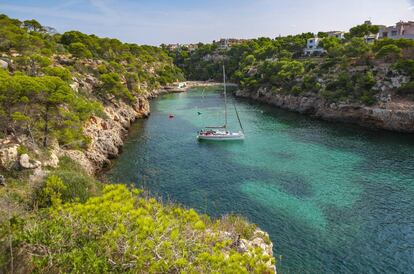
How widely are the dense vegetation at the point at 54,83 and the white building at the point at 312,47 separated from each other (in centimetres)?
5471

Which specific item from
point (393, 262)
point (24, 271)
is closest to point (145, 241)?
point (24, 271)

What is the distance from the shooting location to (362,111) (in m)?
53.1

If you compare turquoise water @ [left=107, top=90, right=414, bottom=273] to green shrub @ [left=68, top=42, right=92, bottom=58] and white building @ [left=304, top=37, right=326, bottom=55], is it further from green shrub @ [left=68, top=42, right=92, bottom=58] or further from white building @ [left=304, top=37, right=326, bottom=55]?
white building @ [left=304, top=37, right=326, bottom=55]

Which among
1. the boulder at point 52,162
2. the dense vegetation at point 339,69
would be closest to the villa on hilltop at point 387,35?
the dense vegetation at point 339,69

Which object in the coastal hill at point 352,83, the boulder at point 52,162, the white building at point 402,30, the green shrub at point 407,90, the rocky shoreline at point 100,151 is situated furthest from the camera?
the white building at point 402,30

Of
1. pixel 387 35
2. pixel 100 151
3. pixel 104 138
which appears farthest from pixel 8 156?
pixel 387 35

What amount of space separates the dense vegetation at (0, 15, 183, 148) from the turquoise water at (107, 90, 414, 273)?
23.5 feet

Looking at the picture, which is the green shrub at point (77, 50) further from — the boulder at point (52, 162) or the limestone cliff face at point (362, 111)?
the limestone cliff face at point (362, 111)

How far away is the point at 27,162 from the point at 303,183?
24504 mm

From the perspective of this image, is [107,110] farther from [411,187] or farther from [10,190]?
[411,187]

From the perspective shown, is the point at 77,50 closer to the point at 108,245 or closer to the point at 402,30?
the point at 108,245

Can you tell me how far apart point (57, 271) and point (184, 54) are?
140m

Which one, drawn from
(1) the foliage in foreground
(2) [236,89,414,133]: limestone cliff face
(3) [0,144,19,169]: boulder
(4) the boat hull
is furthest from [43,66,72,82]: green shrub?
(2) [236,89,414,133]: limestone cliff face

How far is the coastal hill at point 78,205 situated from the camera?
33.4 feet
